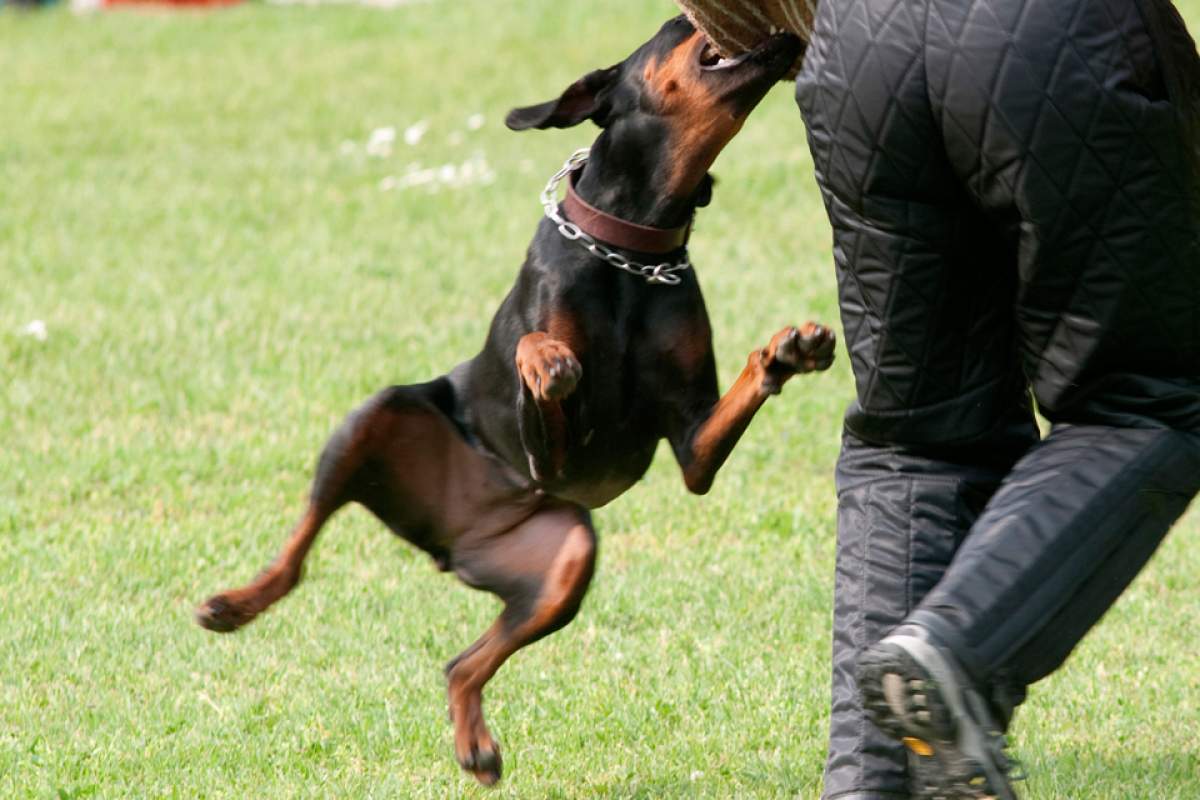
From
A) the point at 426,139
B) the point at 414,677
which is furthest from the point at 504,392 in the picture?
the point at 426,139

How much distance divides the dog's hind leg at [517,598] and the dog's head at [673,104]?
763mm

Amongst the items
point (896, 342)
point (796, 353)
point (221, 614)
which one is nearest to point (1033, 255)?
point (896, 342)

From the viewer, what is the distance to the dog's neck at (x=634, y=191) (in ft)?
12.4

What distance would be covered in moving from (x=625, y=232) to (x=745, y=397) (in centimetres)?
46

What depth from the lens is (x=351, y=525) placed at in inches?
211

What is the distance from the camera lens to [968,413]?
2.89 meters

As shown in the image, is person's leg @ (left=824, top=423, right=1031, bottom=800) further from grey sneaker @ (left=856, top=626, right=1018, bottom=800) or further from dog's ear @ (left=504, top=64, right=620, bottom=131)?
dog's ear @ (left=504, top=64, right=620, bottom=131)

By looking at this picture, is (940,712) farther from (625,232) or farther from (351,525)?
(351,525)

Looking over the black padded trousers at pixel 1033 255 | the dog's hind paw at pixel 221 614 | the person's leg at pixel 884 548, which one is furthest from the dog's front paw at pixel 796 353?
the dog's hind paw at pixel 221 614

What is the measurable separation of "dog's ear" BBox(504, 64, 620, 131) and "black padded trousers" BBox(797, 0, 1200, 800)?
1144 mm

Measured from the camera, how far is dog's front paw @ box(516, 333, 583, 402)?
135 inches

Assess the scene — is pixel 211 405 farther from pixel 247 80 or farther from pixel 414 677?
pixel 247 80

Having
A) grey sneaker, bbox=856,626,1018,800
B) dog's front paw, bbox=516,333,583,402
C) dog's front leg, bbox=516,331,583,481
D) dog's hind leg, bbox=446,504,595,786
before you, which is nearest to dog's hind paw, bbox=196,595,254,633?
A: dog's hind leg, bbox=446,504,595,786

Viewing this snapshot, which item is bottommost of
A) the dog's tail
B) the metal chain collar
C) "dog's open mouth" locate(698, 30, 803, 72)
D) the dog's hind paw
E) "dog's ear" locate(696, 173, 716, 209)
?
the dog's hind paw
